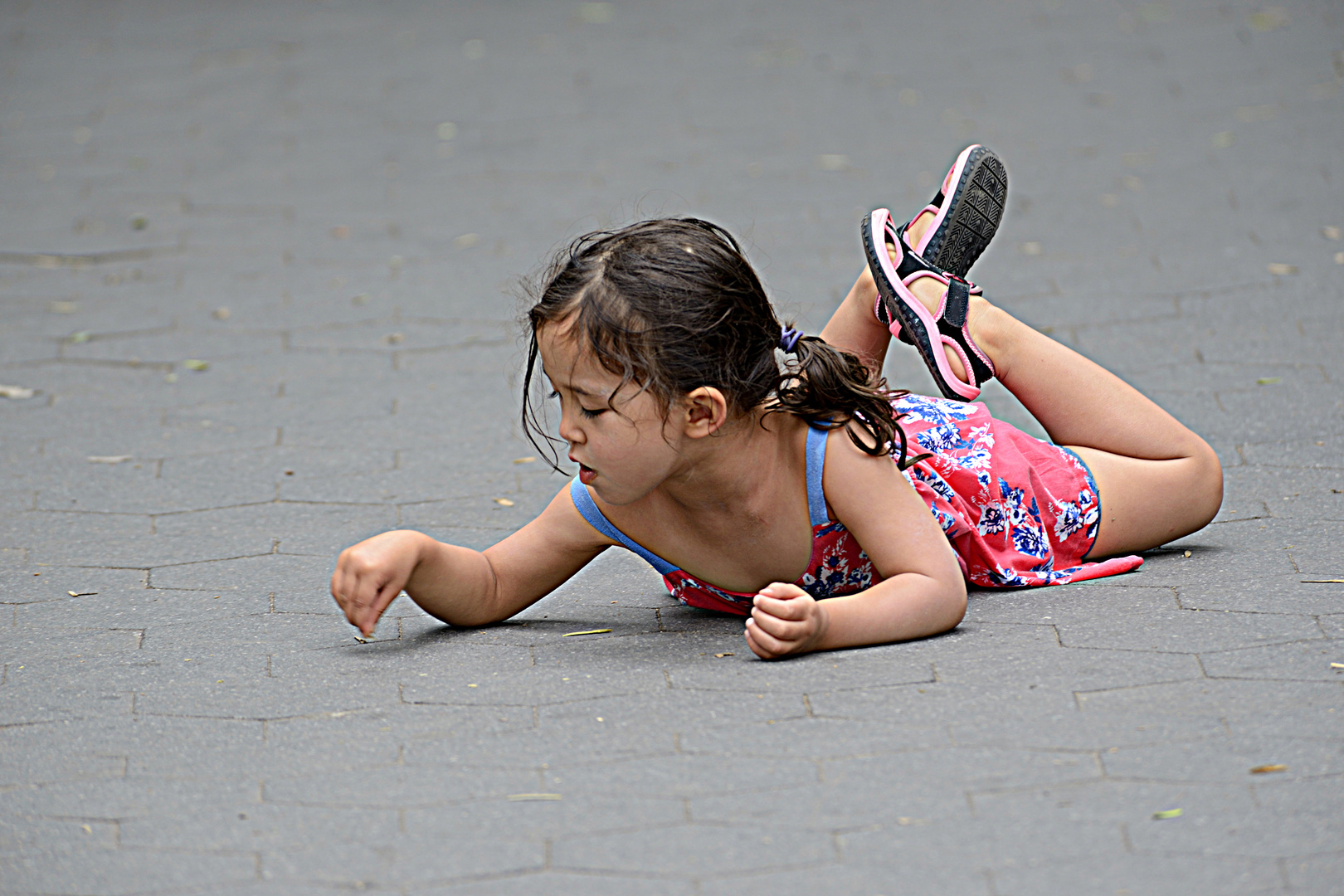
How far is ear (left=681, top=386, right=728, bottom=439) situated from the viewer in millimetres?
2451

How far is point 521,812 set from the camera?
82.1 inches

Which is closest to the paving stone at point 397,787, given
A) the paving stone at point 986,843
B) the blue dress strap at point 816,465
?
the paving stone at point 986,843

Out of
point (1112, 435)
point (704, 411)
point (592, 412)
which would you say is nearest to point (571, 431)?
point (592, 412)

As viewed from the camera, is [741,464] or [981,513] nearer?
[741,464]

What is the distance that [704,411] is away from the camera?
248 centimetres

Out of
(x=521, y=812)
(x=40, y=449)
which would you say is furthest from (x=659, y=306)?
(x=40, y=449)

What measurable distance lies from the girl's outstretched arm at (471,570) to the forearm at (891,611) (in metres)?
0.50

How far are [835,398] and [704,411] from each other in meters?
0.24

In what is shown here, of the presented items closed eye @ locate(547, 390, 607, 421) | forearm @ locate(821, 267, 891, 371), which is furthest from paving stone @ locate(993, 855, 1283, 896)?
forearm @ locate(821, 267, 891, 371)

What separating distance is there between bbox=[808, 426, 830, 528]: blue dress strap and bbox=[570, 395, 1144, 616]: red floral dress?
0.45 ft

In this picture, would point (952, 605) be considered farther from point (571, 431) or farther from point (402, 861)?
point (402, 861)

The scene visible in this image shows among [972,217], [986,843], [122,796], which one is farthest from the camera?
[972,217]

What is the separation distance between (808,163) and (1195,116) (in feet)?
6.00

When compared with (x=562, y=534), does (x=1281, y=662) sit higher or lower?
higher
